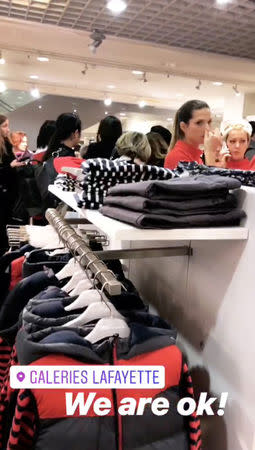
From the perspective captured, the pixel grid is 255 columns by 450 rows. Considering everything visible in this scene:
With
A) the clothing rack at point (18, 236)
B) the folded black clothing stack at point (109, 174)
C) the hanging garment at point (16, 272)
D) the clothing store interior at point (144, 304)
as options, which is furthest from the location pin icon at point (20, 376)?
the clothing rack at point (18, 236)

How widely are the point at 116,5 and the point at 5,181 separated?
5.37 ft

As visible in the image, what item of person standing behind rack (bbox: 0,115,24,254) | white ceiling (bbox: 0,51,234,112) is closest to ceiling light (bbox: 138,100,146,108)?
white ceiling (bbox: 0,51,234,112)

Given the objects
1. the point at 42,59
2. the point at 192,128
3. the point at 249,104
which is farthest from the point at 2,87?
the point at 192,128

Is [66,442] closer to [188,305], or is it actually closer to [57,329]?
[57,329]

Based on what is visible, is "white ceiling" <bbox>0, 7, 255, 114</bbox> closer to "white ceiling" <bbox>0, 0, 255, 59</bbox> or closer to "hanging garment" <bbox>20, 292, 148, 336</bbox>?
"white ceiling" <bbox>0, 0, 255, 59</bbox>

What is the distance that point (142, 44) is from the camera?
3889 millimetres

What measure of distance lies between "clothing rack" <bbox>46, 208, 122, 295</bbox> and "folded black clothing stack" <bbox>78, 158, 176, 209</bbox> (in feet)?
0.44

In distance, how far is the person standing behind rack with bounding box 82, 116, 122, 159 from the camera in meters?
2.30

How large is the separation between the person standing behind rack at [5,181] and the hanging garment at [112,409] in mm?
1986

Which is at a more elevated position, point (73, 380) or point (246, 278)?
point (246, 278)

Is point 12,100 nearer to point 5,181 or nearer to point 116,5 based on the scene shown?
point 116,5

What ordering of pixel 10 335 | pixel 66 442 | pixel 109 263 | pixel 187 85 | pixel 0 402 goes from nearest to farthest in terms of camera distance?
pixel 66 442, pixel 0 402, pixel 10 335, pixel 109 263, pixel 187 85

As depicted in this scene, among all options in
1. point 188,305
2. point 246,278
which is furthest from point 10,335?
point 246,278

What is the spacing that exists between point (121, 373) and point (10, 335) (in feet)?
1.28
